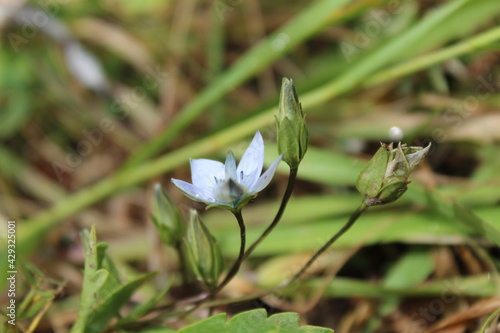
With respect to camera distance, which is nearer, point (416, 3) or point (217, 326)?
point (217, 326)

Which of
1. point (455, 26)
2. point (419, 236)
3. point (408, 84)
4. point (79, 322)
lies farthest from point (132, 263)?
point (455, 26)

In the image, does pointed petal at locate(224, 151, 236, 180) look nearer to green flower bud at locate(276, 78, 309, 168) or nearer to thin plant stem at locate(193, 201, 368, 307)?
green flower bud at locate(276, 78, 309, 168)

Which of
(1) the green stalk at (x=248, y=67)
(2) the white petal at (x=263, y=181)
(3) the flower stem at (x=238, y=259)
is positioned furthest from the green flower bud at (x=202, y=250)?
(1) the green stalk at (x=248, y=67)

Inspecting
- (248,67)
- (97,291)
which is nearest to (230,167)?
(97,291)

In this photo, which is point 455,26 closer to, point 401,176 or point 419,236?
point 419,236

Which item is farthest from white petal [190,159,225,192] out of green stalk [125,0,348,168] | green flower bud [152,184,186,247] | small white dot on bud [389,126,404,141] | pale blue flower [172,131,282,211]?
green stalk [125,0,348,168]

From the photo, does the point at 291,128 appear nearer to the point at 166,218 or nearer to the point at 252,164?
the point at 252,164
